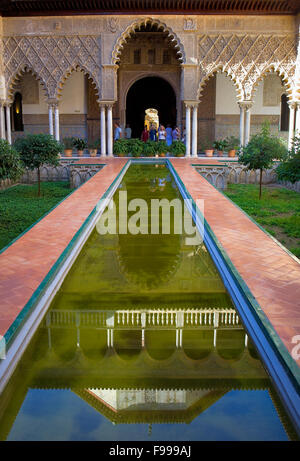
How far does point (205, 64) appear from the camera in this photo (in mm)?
14594

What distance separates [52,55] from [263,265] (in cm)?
1232

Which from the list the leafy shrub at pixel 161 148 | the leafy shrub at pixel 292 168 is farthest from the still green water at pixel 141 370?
the leafy shrub at pixel 161 148

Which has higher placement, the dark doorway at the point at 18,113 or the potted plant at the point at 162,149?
the dark doorway at the point at 18,113

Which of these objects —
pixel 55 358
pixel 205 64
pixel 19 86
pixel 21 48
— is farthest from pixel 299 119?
pixel 55 358

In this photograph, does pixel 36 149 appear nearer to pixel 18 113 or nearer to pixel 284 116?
pixel 18 113

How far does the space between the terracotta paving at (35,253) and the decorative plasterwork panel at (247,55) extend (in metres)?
8.39

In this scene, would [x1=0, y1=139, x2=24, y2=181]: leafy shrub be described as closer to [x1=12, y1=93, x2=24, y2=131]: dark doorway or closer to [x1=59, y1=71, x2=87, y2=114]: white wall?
[x1=59, y1=71, x2=87, y2=114]: white wall

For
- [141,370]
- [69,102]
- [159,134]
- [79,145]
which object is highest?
[69,102]

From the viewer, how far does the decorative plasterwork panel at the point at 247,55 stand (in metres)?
14.4

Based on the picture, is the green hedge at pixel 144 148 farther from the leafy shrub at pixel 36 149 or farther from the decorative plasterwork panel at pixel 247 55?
the leafy shrub at pixel 36 149

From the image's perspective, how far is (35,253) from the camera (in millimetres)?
4695

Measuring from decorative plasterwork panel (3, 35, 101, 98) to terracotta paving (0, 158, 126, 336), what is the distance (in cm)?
788

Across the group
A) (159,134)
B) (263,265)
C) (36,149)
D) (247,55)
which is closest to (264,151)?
(247,55)

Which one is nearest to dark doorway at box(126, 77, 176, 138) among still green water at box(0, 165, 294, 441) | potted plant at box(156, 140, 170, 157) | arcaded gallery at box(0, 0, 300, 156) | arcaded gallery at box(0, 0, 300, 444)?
potted plant at box(156, 140, 170, 157)
